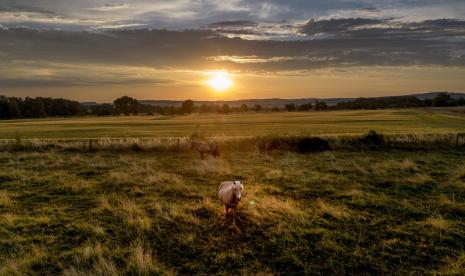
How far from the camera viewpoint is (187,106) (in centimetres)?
13788

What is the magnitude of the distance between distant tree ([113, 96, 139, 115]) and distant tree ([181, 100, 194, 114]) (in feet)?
58.0

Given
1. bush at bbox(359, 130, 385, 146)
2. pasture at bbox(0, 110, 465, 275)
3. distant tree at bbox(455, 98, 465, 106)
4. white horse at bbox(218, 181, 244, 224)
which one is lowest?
pasture at bbox(0, 110, 465, 275)

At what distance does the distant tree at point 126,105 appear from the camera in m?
135

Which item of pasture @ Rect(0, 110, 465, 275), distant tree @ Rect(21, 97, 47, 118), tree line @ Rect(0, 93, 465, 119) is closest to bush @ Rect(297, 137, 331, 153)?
pasture @ Rect(0, 110, 465, 275)

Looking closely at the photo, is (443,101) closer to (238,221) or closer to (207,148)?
(207,148)

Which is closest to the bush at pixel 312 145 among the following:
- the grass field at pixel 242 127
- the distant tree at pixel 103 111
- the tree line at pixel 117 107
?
the grass field at pixel 242 127

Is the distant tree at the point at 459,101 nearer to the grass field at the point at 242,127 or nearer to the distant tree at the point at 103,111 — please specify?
the grass field at the point at 242,127

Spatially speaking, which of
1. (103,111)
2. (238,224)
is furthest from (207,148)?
(103,111)

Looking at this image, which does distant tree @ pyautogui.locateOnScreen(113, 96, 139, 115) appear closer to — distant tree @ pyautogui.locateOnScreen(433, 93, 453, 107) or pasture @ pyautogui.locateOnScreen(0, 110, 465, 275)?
distant tree @ pyautogui.locateOnScreen(433, 93, 453, 107)

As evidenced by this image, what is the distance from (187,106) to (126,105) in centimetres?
2198

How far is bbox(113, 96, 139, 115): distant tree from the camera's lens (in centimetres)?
13514

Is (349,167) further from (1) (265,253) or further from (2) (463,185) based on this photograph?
(1) (265,253)

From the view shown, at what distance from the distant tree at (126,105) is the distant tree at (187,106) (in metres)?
17.7

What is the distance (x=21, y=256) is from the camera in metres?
9.48
